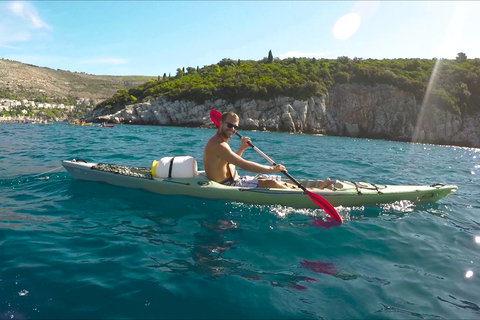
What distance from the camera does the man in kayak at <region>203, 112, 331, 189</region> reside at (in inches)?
224

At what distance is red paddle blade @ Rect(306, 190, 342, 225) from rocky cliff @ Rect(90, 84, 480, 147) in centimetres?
4508

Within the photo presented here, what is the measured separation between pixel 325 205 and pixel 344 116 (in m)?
53.6

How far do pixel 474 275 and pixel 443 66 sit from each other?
69.6 meters

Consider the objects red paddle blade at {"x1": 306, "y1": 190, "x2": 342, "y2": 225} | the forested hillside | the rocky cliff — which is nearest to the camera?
red paddle blade at {"x1": 306, "y1": 190, "x2": 342, "y2": 225}

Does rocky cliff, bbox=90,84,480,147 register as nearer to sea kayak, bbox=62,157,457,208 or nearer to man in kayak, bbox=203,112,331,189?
sea kayak, bbox=62,157,457,208

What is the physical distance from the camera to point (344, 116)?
182 feet

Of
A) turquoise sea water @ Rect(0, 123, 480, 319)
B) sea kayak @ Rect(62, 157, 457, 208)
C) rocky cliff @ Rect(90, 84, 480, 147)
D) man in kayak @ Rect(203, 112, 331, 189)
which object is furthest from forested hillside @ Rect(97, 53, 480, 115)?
turquoise sea water @ Rect(0, 123, 480, 319)

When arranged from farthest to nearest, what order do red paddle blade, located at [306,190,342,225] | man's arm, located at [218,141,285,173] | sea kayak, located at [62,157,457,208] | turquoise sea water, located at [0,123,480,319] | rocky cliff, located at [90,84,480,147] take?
rocky cliff, located at [90,84,480,147], sea kayak, located at [62,157,457,208], man's arm, located at [218,141,285,173], red paddle blade, located at [306,190,342,225], turquoise sea water, located at [0,123,480,319]

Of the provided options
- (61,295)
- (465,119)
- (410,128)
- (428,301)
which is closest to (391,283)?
(428,301)

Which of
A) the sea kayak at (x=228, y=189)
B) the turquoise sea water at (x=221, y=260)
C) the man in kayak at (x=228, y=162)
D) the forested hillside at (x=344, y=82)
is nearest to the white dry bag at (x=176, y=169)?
the sea kayak at (x=228, y=189)

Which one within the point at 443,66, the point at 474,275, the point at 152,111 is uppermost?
the point at 443,66

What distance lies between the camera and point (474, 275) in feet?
12.7

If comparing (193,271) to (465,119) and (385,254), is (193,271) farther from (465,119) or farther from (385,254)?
(465,119)

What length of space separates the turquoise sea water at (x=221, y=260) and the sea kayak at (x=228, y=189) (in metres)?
0.20
